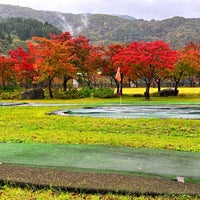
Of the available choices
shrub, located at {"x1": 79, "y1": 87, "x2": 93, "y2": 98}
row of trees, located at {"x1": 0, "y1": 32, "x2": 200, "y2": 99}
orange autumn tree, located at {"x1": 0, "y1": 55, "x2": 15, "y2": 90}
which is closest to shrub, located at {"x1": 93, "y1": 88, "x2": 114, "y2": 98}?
shrub, located at {"x1": 79, "y1": 87, "x2": 93, "y2": 98}

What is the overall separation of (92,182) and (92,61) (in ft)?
108

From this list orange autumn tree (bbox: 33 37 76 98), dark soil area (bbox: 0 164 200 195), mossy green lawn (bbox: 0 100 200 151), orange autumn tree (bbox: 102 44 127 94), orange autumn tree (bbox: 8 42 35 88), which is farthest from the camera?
orange autumn tree (bbox: 102 44 127 94)

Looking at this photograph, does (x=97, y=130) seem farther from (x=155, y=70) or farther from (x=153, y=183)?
(x=155, y=70)

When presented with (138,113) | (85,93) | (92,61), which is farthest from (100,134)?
(92,61)

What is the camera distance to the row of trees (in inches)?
1253

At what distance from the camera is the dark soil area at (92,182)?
16.1ft

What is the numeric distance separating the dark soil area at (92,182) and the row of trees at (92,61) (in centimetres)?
2383

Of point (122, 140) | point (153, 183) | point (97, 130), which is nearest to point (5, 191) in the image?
point (153, 183)

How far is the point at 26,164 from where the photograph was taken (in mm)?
6324

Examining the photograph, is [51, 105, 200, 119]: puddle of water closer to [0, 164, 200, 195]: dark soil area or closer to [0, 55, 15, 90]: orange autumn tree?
[0, 164, 200, 195]: dark soil area

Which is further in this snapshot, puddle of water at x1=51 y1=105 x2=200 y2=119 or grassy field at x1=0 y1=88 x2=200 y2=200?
puddle of water at x1=51 y1=105 x2=200 y2=119

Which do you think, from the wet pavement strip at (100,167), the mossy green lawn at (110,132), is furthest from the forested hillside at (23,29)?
the wet pavement strip at (100,167)

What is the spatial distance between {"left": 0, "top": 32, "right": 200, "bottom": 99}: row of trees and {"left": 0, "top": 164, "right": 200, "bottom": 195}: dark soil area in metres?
23.8

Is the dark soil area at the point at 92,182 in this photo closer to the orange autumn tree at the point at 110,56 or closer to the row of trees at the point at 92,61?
the row of trees at the point at 92,61
